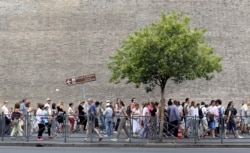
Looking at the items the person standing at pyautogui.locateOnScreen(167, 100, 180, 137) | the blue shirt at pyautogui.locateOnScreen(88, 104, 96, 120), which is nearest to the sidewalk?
the person standing at pyautogui.locateOnScreen(167, 100, 180, 137)

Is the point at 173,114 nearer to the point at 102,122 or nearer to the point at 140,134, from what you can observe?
the point at 140,134

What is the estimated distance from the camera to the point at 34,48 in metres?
39.0

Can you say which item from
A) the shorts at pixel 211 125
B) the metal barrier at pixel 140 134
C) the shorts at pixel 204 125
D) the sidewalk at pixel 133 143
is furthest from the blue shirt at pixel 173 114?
the shorts at pixel 211 125

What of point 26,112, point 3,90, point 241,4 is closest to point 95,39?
point 3,90

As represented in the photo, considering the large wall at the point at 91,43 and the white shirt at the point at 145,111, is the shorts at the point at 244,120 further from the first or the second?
the large wall at the point at 91,43

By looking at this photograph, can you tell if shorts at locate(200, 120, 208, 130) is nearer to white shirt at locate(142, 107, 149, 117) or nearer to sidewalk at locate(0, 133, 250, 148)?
Answer: sidewalk at locate(0, 133, 250, 148)

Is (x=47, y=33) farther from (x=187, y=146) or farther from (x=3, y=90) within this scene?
(x=187, y=146)

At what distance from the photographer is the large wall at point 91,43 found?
121ft

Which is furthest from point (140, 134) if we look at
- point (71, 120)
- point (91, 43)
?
point (91, 43)

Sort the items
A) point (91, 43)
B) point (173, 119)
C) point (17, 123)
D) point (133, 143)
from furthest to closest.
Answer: point (91, 43), point (173, 119), point (17, 123), point (133, 143)

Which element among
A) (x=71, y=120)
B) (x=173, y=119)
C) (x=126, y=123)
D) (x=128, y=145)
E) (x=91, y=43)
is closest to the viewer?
(x=128, y=145)

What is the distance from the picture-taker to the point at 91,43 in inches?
1526

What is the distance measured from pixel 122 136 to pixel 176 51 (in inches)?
171

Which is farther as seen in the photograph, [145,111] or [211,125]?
[145,111]
